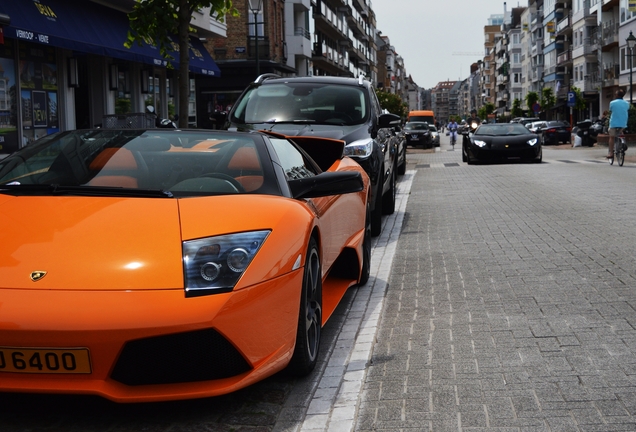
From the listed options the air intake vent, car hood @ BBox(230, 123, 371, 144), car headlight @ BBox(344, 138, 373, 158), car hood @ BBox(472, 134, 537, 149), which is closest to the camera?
the air intake vent

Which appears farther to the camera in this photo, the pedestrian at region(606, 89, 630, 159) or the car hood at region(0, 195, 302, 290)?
the pedestrian at region(606, 89, 630, 159)

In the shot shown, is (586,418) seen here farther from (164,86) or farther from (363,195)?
(164,86)

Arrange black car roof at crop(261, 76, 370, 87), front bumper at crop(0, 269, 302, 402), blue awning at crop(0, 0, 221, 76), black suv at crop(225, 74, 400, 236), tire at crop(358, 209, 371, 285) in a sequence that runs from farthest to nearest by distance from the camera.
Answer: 1. blue awning at crop(0, 0, 221, 76)
2. black car roof at crop(261, 76, 370, 87)
3. black suv at crop(225, 74, 400, 236)
4. tire at crop(358, 209, 371, 285)
5. front bumper at crop(0, 269, 302, 402)

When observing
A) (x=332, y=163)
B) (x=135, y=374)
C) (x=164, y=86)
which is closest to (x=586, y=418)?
(x=135, y=374)

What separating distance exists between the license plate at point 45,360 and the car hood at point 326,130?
684cm

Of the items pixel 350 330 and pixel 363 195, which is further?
pixel 363 195

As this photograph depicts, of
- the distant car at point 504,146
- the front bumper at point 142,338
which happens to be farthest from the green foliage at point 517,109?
the front bumper at point 142,338

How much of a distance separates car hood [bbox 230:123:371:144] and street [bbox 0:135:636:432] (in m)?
1.57

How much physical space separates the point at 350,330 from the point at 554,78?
324 feet

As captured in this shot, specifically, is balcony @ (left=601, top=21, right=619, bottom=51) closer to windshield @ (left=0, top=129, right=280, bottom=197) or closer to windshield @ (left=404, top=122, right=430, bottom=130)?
windshield @ (left=404, top=122, right=430, bottom=130)

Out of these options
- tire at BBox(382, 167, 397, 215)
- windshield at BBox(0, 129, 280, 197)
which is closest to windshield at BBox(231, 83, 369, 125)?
tire at BBox(382, 167, 397, 215)

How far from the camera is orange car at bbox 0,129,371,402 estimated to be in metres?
3.37

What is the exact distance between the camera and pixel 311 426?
356cm

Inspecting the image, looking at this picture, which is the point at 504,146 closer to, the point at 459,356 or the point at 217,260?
the point at 459,356
